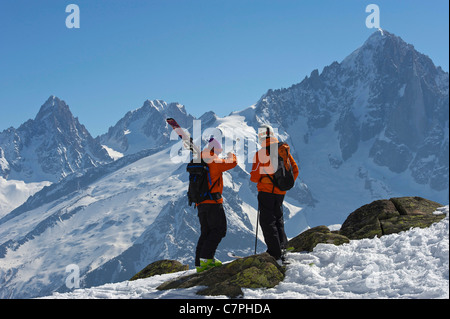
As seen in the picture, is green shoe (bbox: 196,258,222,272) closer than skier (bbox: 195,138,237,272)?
No

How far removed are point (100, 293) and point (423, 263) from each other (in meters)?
8.40

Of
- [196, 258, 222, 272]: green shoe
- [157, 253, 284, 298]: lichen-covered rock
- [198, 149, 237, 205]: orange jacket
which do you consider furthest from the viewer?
[196, 258, 222, 272]: green shoe

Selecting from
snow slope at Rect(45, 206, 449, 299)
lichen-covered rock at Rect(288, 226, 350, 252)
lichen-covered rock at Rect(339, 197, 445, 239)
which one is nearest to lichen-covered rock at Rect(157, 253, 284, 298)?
snow slope at Rect(45, 206, 449, 299)

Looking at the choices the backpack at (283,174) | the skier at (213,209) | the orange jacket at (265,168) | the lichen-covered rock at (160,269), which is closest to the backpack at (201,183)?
the skier at (213,209)

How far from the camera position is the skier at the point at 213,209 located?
13945mm

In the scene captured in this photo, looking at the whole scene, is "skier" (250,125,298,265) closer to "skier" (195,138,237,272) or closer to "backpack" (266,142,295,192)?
"backpack" (266,142,295,192)

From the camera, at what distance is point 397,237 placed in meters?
13.7

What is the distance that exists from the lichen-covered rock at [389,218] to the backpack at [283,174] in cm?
405

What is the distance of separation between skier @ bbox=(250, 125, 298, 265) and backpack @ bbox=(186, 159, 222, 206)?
1344 millimetres

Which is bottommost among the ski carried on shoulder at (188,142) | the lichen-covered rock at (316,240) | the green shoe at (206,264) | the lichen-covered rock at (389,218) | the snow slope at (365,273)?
the snow slope at (365,273)

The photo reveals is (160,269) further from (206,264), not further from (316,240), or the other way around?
(316,240)

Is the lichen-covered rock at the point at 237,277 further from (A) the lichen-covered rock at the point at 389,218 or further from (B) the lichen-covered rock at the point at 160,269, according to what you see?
(B) the lichen-covered rock at the point at 160,269

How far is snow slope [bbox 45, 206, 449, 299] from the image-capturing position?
10.6 metres
